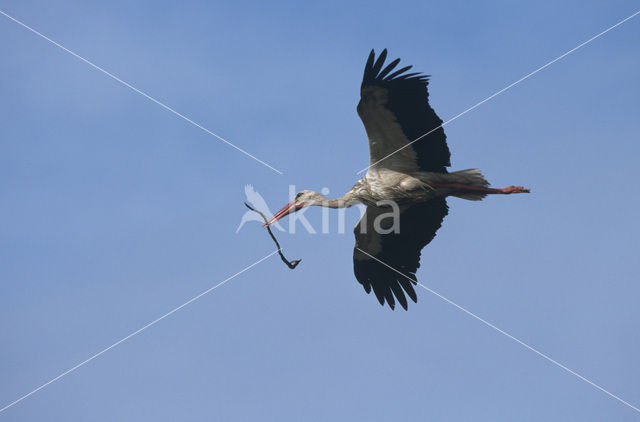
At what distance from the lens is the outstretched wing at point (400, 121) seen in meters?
11.7

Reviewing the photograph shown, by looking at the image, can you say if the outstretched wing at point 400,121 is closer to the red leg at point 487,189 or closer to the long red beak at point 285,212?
the red leg at point 487,189

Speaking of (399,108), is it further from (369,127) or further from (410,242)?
(410,242)

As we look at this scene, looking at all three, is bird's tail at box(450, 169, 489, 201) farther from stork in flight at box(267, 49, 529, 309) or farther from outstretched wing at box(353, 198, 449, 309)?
outstretched wing at box(353, 198, 449, 309)

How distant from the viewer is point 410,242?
1305 cm

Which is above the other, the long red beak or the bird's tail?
the long red beak

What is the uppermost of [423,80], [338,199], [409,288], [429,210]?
[423,80]

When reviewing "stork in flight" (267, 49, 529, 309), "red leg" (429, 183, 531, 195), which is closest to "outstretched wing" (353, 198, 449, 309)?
"stork in flight" (267, 49, 529, 309)

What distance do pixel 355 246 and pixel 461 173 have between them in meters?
2.56

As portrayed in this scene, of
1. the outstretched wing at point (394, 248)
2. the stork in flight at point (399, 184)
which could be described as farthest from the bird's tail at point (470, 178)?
the outstretched wing at point (394, 248)

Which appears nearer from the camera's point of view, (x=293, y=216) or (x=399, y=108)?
(x=399, y=108)

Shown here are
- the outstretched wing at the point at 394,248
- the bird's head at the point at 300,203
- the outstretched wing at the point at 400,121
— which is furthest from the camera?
the bird's head at the point at 300,203

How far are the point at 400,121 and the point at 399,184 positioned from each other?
3.39ft

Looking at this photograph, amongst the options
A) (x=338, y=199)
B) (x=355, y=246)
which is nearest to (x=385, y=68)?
(x=338, y=199)

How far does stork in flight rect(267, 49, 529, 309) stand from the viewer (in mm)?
11742
